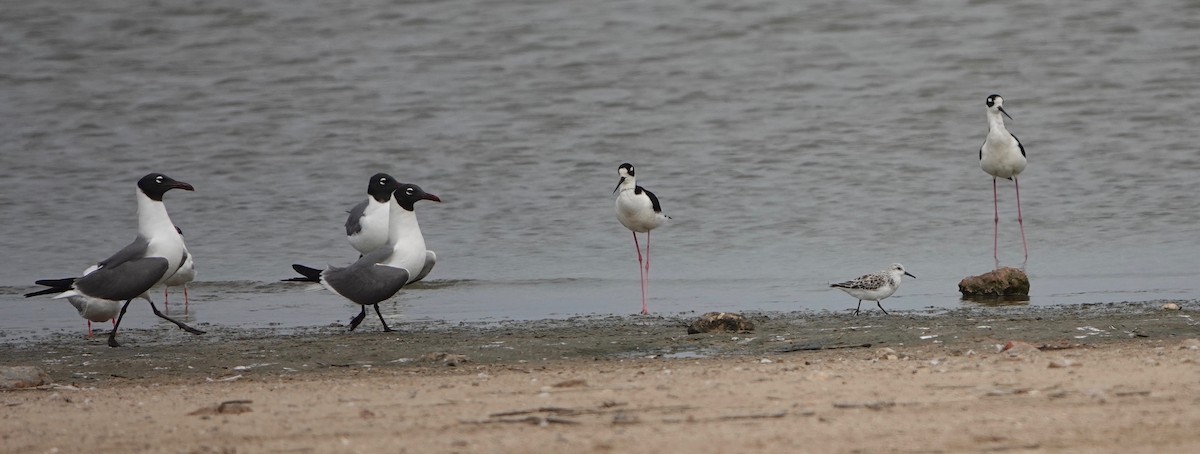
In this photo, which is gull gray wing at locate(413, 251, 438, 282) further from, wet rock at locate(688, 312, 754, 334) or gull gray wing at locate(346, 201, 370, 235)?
wet rock at locate(688, 312, 754, 334)

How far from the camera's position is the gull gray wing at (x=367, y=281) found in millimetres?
9594

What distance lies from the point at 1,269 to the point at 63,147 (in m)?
6.35

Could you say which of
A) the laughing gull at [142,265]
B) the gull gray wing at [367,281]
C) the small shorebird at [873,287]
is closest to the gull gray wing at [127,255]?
the laughing gull at [142,265]

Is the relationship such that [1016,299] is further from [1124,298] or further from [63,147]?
[63,147]

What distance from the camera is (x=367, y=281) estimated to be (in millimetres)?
9617

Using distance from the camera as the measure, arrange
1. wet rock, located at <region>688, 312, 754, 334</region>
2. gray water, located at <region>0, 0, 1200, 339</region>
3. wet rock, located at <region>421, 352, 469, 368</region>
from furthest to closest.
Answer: gray water, located at <region>0, 0, 1200, 339</region> < wet rock, located at <region>688, 312, 754, 334</region> < wet rock, located at <region>421, 352, 469, 368</region>

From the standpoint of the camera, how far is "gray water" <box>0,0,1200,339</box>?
40.6 feet

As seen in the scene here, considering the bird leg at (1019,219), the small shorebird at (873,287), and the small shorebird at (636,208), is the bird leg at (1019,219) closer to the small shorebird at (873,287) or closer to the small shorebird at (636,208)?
the small shorebird at (636,208)

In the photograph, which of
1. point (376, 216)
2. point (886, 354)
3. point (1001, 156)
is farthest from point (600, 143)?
point (886, 354)

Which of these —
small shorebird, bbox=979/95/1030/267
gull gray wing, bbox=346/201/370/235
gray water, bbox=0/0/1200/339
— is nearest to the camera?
gull gray wing, bbox=346/201/370/235

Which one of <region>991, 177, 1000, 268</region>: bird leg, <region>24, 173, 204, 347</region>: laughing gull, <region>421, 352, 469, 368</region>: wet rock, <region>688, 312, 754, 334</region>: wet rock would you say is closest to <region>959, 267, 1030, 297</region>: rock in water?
<region>991, 177, 1000, 268</region>: bird leg

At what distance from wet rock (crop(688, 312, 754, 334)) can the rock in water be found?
254 cm

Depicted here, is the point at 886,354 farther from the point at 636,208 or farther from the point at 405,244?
the point at 636,208

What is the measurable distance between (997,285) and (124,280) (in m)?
5.62
